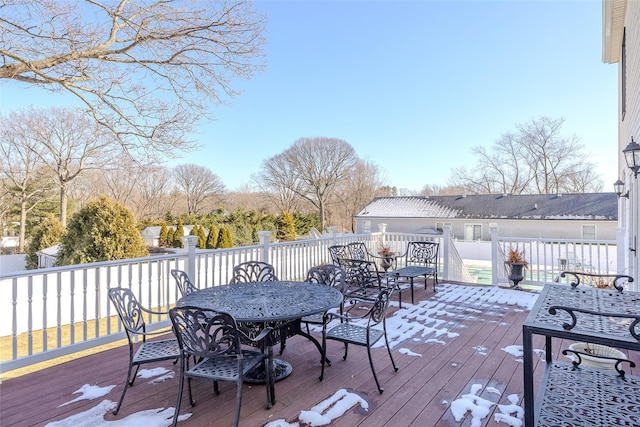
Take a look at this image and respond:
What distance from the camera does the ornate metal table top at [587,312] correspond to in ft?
5.06

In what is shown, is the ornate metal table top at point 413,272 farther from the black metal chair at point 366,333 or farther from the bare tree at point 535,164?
the bare tree at point 535,164

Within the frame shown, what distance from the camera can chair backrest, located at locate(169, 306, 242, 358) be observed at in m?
2.03

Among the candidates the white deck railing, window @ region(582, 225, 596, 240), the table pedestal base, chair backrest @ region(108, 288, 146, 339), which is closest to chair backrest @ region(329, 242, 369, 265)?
the white deck railing

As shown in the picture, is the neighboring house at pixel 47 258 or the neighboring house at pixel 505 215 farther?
the neighboring house at pixel 505 215

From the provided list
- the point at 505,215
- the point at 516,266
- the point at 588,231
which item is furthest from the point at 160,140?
the point at 588,231

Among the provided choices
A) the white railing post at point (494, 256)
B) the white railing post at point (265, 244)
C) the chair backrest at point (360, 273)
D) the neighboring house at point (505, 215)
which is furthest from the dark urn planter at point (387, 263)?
the neighboring house at point (505, 215)

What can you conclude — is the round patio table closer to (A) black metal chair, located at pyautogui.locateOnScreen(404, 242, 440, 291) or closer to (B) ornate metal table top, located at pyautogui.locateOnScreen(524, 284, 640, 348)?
(B) ornate metal table top, located at pyautogui.locateOnScreen(524, 284, 640, 348)

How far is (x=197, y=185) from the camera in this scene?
27688 mm

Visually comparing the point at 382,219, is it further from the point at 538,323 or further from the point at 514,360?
the point at 538,323

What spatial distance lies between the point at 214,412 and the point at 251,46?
6493 mm

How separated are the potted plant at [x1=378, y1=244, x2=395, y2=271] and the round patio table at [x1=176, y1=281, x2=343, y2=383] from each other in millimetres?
4201

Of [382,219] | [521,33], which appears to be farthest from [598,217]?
[521,33]

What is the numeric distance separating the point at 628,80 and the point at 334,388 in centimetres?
620

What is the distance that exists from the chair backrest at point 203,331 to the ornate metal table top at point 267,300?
210 mm
